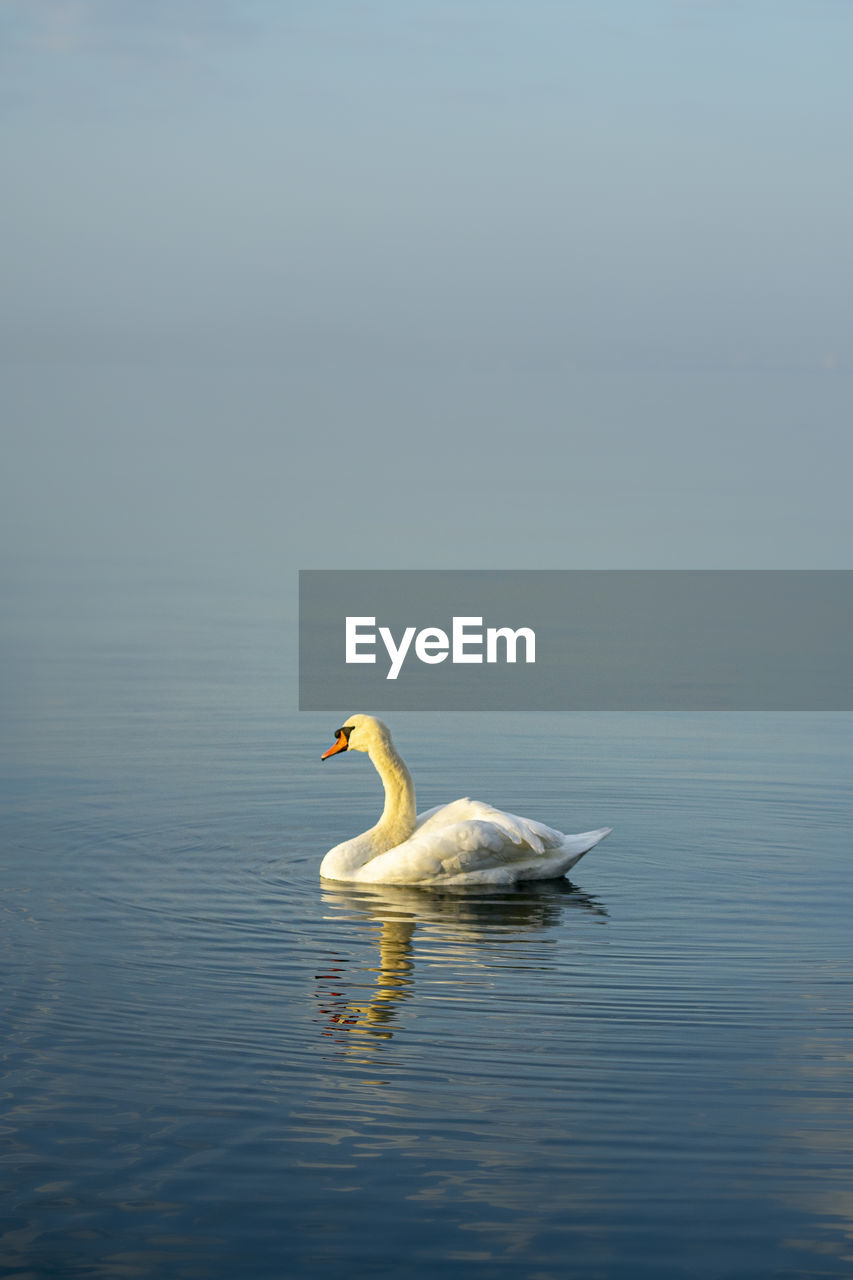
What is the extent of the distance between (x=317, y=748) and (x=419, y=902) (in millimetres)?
6241

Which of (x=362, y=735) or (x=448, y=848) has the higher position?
(x=362, y=735)

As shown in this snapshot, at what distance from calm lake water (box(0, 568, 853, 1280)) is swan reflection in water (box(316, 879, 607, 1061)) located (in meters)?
0.04

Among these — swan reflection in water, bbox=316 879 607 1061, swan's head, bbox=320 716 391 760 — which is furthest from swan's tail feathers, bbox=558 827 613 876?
swan's head, bbox=320 716 391 760

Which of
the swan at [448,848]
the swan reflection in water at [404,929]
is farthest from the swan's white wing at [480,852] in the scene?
the swan reflection in water at [404,929]

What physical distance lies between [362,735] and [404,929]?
263 centimetres

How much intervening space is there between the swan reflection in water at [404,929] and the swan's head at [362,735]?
139cm

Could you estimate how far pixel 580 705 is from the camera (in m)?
22.8

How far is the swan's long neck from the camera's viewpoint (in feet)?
48.0

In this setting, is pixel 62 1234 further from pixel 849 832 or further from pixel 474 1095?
pixel 849 832

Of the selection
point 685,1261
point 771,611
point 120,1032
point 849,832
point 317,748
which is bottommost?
point 685,1261

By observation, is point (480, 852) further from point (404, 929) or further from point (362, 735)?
point (362, 735)

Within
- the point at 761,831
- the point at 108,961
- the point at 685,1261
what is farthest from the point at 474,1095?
the point at 761,831

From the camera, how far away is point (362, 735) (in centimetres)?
1503

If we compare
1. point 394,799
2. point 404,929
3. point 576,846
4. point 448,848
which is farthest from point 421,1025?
point 394,799
